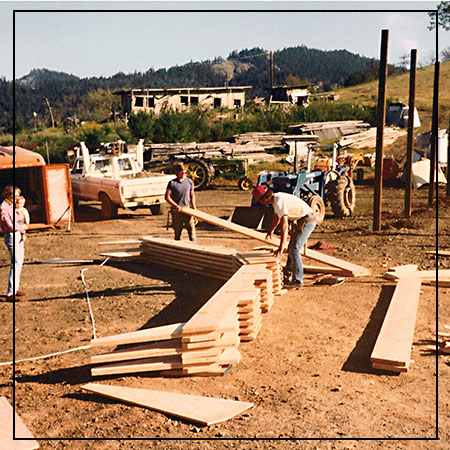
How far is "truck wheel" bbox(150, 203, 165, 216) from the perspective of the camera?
1920 cm

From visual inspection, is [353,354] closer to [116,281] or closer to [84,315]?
[84,315]

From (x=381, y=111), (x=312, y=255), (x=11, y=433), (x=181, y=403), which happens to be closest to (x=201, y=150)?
(x=381, y=111)

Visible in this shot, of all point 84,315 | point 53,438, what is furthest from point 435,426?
point 84,315

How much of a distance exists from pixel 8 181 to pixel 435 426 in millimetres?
18247

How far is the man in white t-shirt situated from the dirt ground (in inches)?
17.0

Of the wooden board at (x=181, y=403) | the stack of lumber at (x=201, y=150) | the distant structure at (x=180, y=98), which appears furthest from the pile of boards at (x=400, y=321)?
the distant structure at (x=180, y=98)

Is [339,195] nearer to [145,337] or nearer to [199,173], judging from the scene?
[199,173]

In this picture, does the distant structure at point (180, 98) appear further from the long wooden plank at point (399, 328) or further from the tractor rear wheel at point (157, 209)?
the long wooden plank at point (399, 328)

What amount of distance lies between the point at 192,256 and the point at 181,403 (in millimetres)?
5913

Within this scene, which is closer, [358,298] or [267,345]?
[267,345]

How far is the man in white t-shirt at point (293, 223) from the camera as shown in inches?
389

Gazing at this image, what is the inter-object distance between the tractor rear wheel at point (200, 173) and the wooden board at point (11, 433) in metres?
19.1

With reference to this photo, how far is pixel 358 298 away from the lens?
10320mm

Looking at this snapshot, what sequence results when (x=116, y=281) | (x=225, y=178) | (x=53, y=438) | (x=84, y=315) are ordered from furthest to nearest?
(x=225, y=178)
(x=116, y=281)
(x=84, y=315)
(x=53, y=438)
